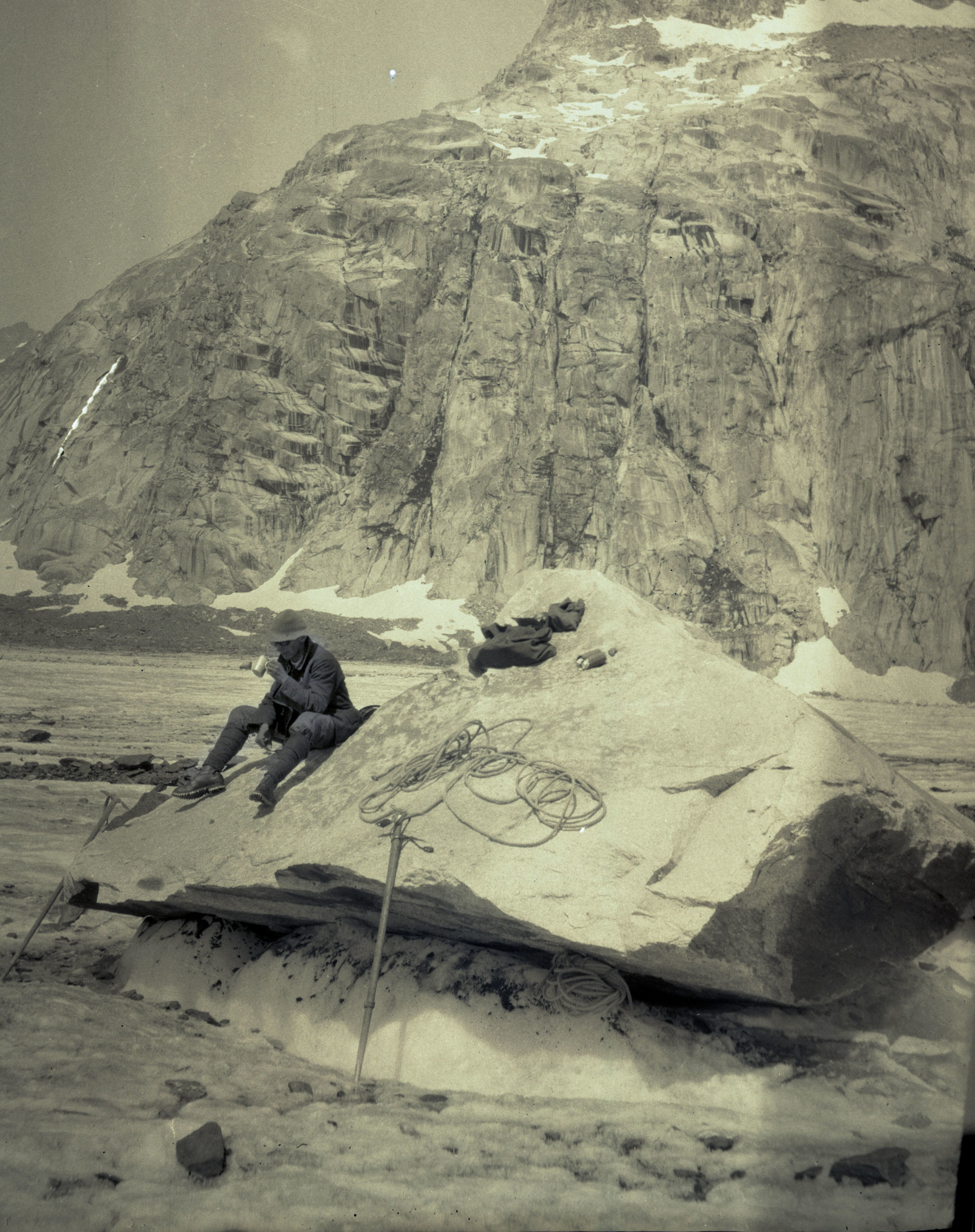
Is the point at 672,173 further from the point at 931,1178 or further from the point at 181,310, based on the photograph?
the point at 931,1178

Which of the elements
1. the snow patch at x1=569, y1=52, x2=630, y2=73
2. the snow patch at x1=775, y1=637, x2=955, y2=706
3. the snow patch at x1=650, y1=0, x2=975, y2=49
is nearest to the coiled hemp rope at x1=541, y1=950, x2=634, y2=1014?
the snow patch at x1=650, y1=0, x2=975, y2=49

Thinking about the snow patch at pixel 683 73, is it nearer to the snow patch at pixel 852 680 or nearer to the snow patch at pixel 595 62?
the snow patch at pixel 595 62

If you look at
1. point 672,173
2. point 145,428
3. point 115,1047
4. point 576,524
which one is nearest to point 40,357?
point 145,428

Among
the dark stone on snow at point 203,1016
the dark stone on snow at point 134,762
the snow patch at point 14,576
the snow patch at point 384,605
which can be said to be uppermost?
the dark stone on snow at point 203,1016

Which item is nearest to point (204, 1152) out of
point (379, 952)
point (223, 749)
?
point (379, 952)

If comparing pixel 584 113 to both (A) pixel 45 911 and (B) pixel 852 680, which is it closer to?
(B) pixel 852 680

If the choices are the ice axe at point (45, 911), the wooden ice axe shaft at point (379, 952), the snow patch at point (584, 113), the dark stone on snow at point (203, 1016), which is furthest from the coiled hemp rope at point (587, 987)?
the snow patch at point (584, 113)

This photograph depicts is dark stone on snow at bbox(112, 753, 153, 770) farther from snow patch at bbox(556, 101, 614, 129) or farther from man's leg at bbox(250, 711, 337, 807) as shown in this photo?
snow patch at bbox(556, 101, 614, 129)
